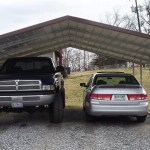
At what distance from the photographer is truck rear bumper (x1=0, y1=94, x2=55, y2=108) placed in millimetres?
11016

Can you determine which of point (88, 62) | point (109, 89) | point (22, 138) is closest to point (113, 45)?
point (109, 89)

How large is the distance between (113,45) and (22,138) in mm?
7948

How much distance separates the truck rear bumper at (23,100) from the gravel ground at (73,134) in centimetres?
67

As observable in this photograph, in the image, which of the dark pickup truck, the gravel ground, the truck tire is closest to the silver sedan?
the gravel ground

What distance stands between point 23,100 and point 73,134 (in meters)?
1.86

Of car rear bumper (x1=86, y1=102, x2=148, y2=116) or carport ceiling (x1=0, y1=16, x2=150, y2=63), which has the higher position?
carport ceiling (x1=0, y1=16, x2=150, y2=63)

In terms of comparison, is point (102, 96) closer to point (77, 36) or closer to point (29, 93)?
point (29, 93)

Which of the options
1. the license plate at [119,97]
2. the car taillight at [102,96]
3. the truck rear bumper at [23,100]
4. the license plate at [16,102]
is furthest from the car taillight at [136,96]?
the license plate at [16,102]

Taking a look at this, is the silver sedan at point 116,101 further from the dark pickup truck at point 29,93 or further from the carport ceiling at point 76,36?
the carport ceiling at point 76,36

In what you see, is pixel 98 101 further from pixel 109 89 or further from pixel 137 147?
pixel 137 147

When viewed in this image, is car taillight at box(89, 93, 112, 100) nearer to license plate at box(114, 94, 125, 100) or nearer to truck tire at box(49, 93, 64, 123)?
license plate at box(114, 94, 125, 100)

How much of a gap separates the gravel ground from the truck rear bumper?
2.21 feet

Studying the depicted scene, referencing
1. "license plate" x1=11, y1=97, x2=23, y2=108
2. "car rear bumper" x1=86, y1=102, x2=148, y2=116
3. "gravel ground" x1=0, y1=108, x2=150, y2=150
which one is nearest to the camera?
"gravel ground" x1=0, y1=108, x2=150, y2=150

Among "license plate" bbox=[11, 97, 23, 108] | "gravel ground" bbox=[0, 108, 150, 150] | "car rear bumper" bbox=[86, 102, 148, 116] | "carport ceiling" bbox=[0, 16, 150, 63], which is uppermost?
"carport ceiling" bbox=[0, 16, 150, 63]
